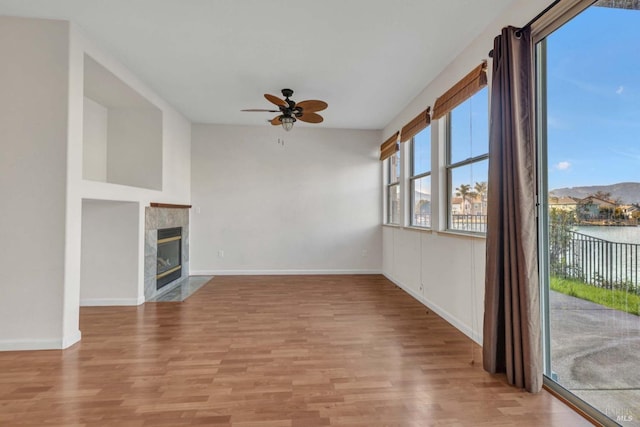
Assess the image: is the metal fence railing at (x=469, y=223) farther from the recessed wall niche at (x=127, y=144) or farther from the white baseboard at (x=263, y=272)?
the recessed wall niche at (x=127, y=144)

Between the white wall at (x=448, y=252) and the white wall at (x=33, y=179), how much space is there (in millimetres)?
3697

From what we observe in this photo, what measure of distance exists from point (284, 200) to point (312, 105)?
2523mm

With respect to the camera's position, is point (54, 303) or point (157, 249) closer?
point (54, 303)

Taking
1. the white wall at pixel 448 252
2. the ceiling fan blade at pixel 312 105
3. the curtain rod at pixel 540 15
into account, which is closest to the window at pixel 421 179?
the white wall at pixel 448 252

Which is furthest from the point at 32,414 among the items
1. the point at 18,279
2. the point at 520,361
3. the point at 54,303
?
the point at 520,361

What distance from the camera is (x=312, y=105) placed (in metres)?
3.57

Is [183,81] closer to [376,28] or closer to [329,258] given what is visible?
[376,28]

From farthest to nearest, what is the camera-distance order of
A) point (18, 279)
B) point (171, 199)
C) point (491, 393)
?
point (171, 199) → point (18, 279) → point (491, 393)

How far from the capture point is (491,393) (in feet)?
6.53

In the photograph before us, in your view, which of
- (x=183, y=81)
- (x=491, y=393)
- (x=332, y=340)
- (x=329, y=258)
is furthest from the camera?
(x=329, y=258)

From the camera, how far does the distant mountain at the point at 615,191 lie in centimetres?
158

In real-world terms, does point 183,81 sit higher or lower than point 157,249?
higher

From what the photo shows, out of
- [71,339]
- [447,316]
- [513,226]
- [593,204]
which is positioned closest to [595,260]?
[593,204]

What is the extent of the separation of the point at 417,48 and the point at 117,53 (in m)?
3.10
